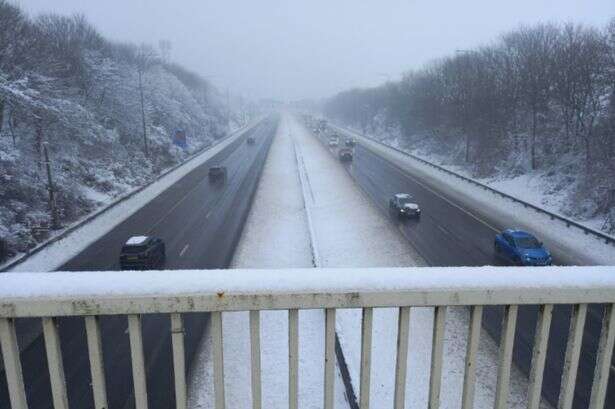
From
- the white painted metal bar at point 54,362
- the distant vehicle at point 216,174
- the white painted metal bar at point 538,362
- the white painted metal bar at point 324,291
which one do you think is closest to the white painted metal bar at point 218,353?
the white painted metal bar at point 324,291

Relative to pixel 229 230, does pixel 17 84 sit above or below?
above

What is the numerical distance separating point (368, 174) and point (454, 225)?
22872 millimetres

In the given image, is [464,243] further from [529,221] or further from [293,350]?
[293,350]

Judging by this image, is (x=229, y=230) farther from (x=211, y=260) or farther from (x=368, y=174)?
(x=368, y=174)

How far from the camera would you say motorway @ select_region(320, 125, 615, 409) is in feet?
45.0

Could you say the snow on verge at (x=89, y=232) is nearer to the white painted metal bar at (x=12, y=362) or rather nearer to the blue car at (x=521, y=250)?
the white painted metal bar at (x=12, y=362)

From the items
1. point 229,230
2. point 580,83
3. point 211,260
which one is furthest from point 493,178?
point 211,260

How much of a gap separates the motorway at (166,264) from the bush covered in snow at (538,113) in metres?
25.2

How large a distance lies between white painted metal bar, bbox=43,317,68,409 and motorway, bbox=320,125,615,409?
12563 mm

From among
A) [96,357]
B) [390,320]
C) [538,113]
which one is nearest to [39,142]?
[390,320]

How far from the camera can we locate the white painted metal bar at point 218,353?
3.18m

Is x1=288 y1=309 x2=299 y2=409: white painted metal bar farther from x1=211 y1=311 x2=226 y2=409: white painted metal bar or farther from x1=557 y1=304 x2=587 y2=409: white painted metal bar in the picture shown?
x1=557 y1=304 x2=587 y2=409: white painted metal bar

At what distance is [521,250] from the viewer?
22875 millimetres

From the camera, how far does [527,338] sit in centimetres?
1530
